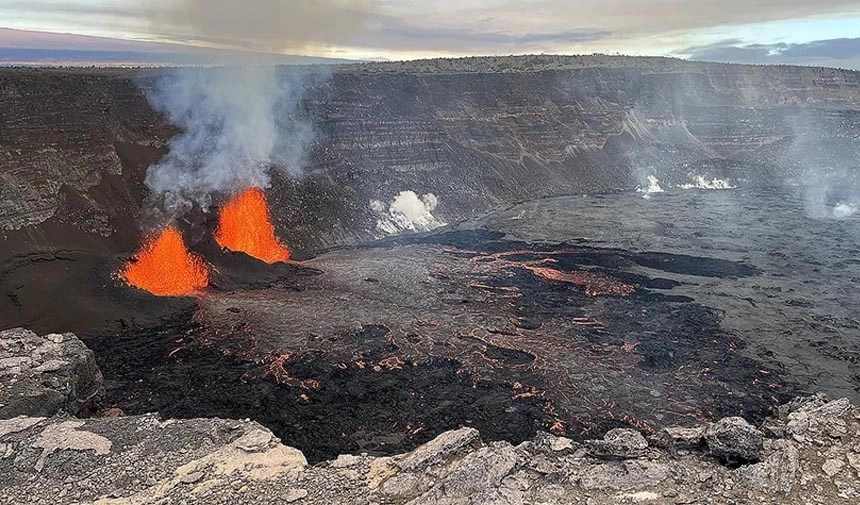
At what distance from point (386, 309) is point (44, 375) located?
13.3m

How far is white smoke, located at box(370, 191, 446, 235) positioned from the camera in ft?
144

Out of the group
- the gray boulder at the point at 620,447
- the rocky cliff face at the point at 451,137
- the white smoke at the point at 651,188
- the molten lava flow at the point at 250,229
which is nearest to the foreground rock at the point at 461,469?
the gray boulder at the point at 620,447

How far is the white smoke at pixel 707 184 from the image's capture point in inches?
2569

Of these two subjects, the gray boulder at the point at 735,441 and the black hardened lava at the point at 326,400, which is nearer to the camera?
the gray boulder at the point at 735,441

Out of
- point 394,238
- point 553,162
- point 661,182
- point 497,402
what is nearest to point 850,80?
point 661,182

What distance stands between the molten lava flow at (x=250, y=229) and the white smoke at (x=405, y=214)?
8156 mm

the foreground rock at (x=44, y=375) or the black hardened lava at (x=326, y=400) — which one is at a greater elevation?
the foreground rock at (x=44, y=375)

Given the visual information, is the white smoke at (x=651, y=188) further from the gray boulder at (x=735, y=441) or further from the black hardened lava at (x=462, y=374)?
the gray boulder at (x=735, y=441)

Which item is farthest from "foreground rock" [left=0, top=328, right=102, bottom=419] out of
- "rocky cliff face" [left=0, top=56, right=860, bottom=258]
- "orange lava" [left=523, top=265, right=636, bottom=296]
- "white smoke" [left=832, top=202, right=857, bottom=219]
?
"white smoke" [left=832, top=202, right=857, bottom=219]

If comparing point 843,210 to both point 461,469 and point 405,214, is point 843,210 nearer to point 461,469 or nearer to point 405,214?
point 405,214

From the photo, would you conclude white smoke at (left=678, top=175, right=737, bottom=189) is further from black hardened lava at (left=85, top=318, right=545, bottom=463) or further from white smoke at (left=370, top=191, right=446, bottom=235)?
black hardened lava at (left=85, top=318, right=545, bottom=463)

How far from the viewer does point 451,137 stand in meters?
57.0

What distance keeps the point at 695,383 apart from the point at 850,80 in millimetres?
86890

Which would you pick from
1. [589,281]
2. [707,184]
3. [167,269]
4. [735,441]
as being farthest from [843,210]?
[167,269]
